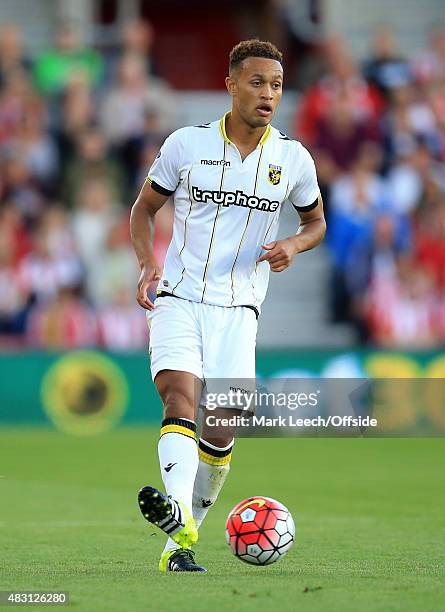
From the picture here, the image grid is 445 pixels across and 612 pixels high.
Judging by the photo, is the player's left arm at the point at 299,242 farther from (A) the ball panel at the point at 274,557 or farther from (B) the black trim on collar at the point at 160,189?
(A) the ball panel at the point at 274,557

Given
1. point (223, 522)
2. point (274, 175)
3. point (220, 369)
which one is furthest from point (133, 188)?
point (220, 369)

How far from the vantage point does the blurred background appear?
671 inches

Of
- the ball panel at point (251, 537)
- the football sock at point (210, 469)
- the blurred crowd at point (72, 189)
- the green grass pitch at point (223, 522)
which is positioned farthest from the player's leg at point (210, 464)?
the blurred crowd at point (72, 189)

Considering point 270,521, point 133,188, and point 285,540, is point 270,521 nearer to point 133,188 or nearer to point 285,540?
point 285,540

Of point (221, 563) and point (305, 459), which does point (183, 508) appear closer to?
point (221, 563)

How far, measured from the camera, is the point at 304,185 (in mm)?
7656

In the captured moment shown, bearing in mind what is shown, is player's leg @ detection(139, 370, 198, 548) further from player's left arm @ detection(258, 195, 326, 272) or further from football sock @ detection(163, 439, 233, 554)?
player's left arm @ detection(258, 195, 326, 272)

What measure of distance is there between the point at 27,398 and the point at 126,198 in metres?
2.96

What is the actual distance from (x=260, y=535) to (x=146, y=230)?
5.75ft

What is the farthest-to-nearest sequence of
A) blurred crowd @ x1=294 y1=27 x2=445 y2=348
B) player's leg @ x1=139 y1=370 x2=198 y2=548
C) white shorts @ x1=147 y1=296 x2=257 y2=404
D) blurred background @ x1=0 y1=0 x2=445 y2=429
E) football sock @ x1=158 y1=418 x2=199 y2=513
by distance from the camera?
blurred crowd @ x1=294 y1=27 x2=445 y2=348 < blurred background @ x1=0 y1=0 x2=445 y2=429 < white shorts @ x1=147 y1=296 x2=257 y2=404 < football sock @ x1=158 y1=418 x2=199 y2=513 < player's leg @ x1=139 y1=370 x2=198 y2=548

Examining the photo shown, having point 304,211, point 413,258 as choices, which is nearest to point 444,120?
point 413,258

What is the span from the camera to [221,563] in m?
7.47

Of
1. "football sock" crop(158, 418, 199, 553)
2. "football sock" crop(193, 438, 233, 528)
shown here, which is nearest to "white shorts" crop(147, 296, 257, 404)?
"football sock" crop(158, 418, 199, 553)

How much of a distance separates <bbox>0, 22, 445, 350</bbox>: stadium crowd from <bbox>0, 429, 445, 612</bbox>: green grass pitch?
187cm
